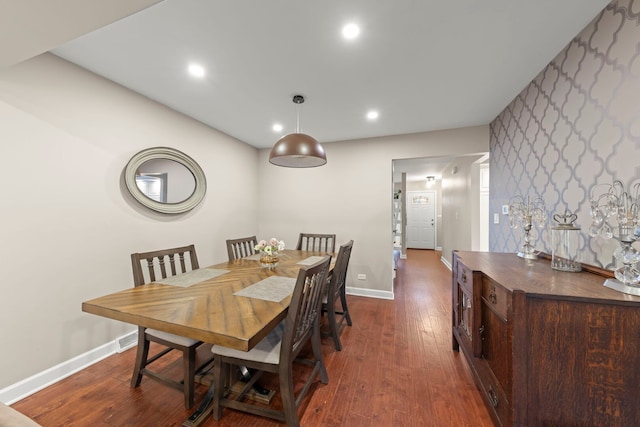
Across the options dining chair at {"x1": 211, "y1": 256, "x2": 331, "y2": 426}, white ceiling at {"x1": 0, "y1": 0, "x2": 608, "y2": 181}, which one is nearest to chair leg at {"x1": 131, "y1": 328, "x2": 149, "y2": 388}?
dining chair at {"x1": 211, "y1": 256, "x2": 331, "y2": 426}

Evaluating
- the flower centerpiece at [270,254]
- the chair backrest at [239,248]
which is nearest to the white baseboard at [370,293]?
the chair backrest at [239,248]

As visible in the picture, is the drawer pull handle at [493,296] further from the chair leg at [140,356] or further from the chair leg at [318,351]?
the chair leg at [140,356]

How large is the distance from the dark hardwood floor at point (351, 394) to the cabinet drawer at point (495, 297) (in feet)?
2.49

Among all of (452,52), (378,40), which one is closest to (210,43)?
(378,40)

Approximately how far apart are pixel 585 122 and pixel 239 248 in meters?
3.20

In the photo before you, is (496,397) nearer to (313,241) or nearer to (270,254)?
(270,254)

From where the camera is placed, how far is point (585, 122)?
1459 millimetres

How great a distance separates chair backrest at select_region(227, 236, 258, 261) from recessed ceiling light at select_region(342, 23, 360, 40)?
2.24 m

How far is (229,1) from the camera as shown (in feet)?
4.23

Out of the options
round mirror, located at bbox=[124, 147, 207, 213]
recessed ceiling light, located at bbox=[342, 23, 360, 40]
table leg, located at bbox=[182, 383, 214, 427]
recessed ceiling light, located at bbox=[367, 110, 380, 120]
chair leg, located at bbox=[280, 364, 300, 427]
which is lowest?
table leg, located at bbox=[182, 383, 214, 427]

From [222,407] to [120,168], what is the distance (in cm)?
217

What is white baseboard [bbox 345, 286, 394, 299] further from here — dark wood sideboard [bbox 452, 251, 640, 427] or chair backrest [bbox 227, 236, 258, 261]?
dark wood sideboard [bbox 452, 251, 640, 427]

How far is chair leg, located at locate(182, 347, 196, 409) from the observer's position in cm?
143

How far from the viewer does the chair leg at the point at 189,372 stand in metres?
1.43
